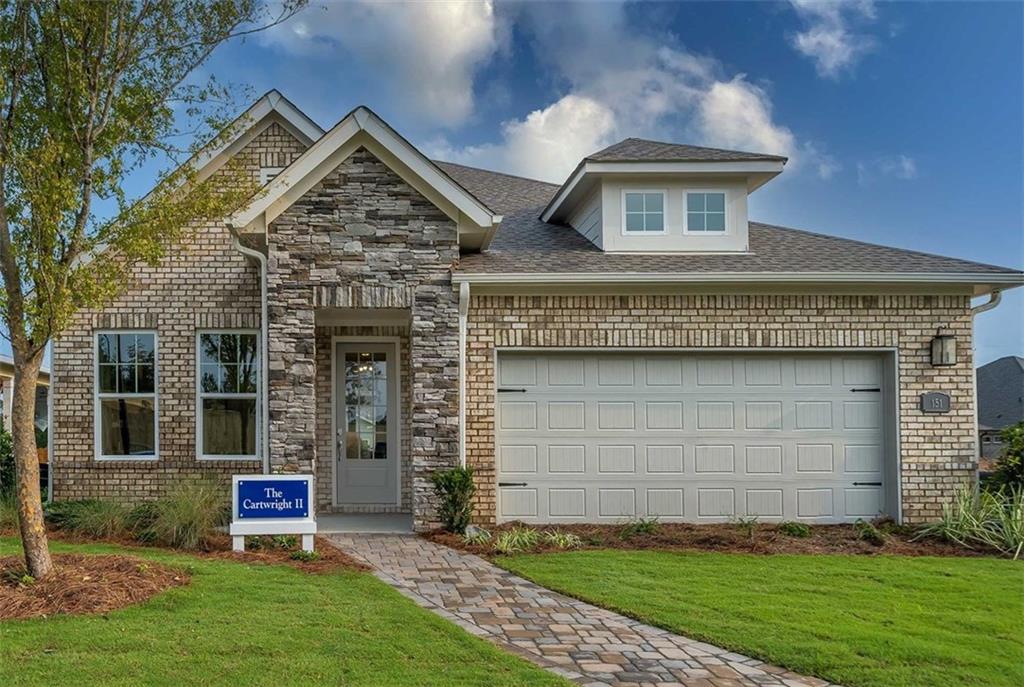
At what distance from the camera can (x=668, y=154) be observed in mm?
11773

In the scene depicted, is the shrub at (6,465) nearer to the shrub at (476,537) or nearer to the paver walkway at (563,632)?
the paver walkway at (563,632)

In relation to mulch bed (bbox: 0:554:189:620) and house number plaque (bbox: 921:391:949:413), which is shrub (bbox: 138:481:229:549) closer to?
mulch bed (bbox: 0:554:189:620)

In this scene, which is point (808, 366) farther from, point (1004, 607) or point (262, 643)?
point (262, 643)

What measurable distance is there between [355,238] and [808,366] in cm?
631

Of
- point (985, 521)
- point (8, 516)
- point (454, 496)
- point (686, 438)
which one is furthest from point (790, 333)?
point (8, 516)

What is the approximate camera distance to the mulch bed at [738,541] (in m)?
8.99

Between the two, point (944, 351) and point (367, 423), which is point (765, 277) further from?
point (367, 423)

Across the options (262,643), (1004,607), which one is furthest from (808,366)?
(262,643)

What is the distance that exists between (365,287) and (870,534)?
276 inches

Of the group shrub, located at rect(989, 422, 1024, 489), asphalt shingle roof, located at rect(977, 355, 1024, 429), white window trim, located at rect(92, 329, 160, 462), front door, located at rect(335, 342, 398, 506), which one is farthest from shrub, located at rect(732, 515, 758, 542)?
asphalt shingle roof, located at rect(977, 355, 1024, 429)

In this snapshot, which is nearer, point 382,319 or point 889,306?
point 889,306

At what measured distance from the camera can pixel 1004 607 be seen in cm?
664

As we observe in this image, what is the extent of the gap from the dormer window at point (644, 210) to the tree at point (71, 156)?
20.4 ft

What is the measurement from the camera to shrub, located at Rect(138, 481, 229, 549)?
29.2ft
